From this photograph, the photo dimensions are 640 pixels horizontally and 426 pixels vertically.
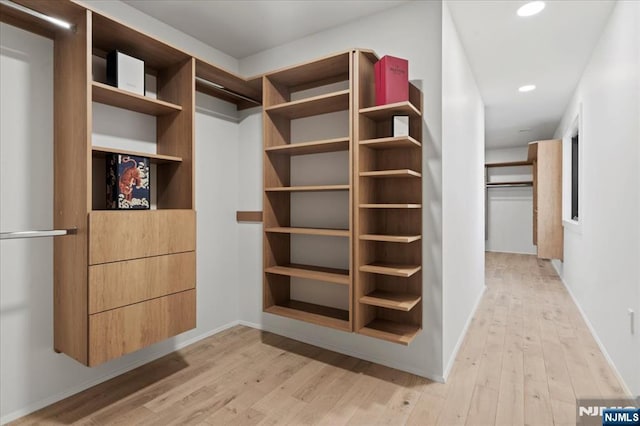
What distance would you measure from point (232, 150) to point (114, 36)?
1.35m

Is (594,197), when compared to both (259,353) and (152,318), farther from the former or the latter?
(152,318)

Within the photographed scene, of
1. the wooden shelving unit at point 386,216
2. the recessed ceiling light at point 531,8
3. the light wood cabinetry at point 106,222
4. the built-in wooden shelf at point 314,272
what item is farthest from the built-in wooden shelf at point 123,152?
the recessed ceiling light at point 531,8

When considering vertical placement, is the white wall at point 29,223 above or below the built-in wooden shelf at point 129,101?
below

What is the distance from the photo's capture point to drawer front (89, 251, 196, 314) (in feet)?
5.71

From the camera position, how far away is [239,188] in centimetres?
325

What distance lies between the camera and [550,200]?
17.2 ft

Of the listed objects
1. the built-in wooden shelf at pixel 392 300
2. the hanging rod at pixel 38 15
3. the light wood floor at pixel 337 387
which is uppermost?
the hanging rod at pixel 38 15

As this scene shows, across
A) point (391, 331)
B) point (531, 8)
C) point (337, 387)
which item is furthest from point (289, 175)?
point (531, 8)

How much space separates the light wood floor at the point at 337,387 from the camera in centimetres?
184

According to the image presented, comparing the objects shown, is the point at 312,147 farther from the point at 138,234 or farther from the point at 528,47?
the point at 528,47

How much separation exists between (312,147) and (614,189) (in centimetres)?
214

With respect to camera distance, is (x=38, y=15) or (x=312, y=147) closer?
(x=38, y=15)

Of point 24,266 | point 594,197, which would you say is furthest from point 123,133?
point 594,197

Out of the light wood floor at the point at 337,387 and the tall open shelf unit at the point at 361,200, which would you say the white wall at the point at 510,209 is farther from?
the tall open shelf unit at the point at 361,200
